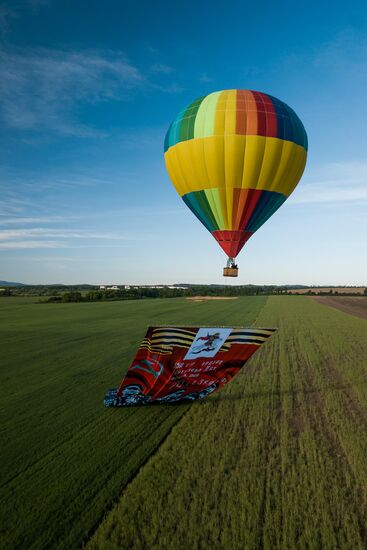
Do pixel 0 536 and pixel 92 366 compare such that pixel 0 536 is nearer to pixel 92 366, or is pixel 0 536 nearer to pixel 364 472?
pixel 364 472

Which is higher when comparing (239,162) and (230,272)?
(239,162)

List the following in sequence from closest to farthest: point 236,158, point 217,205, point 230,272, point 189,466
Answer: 1. point 189,466
2. point 236,158
3. point 230,272
4. point 217,205

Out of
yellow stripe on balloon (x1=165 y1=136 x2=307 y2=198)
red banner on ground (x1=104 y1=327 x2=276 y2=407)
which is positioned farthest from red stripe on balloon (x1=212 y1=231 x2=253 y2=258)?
red banner on ground (x1=104 y1=327 x2=276 y2=407)

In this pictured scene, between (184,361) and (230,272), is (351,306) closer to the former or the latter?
(230,272)

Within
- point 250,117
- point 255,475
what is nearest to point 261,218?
point 250,117

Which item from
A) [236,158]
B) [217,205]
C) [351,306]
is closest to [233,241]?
[217,205]

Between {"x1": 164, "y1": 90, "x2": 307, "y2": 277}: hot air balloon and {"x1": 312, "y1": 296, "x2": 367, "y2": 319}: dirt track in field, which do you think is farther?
{"x1": 312, "y1": 296, "x2": 367, "y2": 319}: dirt track in field

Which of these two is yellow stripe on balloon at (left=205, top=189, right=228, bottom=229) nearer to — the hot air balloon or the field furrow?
the hot air balloon

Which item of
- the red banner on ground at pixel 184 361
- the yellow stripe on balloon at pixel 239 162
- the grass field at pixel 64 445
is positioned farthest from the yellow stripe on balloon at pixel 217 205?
the red banner on ground at pixel 184 361
